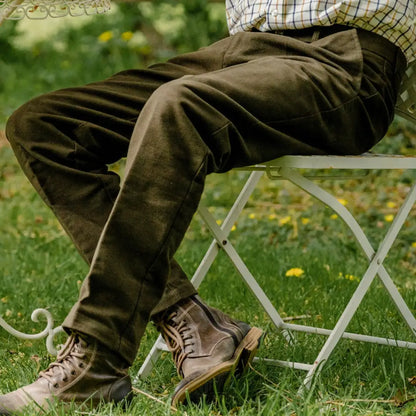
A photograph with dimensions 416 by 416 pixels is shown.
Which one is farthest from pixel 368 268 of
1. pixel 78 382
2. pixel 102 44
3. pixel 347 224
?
pixel 102 44

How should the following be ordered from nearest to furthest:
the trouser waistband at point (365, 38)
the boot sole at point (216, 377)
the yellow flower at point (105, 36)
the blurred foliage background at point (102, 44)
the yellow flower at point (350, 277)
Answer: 1. the boot sole at point (216, 377)
2. the trouser waistband at point (365, 38)
3. the yellow flower at point (350, 277)
4. the blurred foliage background at point (102, 44)
5. the yellow flower at point (105, 36)

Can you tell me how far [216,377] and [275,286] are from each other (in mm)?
1265

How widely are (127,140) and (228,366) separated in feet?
2.12

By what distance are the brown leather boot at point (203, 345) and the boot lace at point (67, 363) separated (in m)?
0.24

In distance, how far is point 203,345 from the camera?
2.12 metres

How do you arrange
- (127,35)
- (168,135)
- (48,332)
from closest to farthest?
(168,135)
(48,332)
(127,35)

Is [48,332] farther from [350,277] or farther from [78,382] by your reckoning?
[350,277]

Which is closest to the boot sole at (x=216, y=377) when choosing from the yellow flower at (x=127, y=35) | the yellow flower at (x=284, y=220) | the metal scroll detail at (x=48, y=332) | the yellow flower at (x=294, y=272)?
the metal scroll detail at (x=48, y=332)

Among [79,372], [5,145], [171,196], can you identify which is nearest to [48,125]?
[171,196]

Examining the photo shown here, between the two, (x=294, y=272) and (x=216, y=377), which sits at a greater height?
(x=216, y=377)

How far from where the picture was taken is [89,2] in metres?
2.33

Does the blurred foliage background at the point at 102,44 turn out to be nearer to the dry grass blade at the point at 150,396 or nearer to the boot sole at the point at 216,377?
the dry grass blade at the point at 150,396

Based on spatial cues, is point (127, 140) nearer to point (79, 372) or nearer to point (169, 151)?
point (169, 151)

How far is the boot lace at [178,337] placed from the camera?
2123 millimetres
